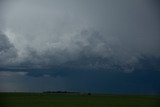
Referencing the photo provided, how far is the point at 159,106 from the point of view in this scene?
36.3 ft
